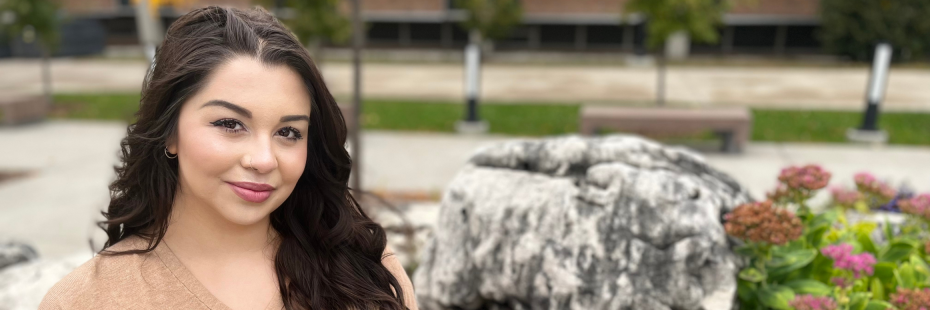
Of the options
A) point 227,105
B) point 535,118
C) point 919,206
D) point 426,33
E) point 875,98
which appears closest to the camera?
point 227,105

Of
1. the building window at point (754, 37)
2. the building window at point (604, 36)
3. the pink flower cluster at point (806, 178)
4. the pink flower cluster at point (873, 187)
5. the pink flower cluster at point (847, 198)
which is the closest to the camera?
the pink flower cluster at point (806, 178)

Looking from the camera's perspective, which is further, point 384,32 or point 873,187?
point 384,32

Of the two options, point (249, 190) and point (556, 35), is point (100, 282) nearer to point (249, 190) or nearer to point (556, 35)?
point (249, 190)

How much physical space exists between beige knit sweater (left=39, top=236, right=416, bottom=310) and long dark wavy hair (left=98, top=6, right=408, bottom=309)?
33 millimetres

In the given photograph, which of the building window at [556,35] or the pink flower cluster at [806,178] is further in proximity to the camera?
the building window at [556,35]

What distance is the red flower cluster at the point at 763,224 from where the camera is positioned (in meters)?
2.28

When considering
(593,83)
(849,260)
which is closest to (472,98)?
(593,83)

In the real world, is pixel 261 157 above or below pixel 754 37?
above

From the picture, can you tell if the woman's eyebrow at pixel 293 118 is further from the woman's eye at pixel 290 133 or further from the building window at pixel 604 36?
the building window at pixel 604 36

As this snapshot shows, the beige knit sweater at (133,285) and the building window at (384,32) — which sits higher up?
the beige knit sweater at (133,285)


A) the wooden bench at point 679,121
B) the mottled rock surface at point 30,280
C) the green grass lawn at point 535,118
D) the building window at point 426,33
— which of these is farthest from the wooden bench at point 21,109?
the building window at point 426,33

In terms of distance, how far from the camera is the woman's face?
1468 millimetres

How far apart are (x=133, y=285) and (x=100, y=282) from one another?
7 cm

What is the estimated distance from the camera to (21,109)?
987 centimetres
